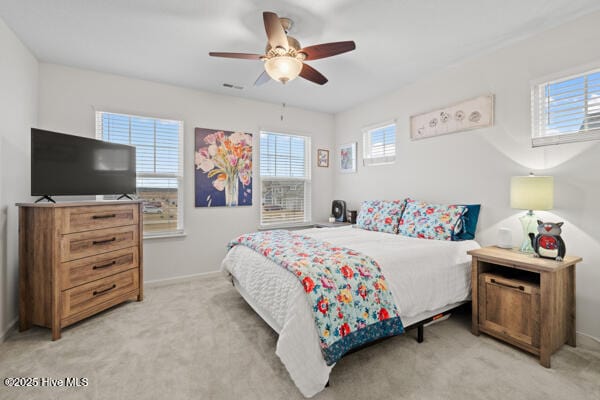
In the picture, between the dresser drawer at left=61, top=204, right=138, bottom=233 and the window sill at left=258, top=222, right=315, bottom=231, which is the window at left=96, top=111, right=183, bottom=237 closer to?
the dresser drawer at left=61, top=204, right=138, bottom=233

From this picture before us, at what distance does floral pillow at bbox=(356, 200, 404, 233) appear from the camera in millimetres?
3168

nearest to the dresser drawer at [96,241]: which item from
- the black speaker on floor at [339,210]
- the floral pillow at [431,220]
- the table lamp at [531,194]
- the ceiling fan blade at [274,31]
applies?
the ceiling fan blade at [274,31]

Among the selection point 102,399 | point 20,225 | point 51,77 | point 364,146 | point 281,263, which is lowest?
point 102,399

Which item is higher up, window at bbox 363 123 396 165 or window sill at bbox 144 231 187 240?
window at bbox 363 123 396 165

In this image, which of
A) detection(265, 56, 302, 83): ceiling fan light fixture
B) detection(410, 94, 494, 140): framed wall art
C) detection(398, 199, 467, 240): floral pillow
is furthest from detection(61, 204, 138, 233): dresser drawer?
detection(410, 94, 494, 140): framed wall art

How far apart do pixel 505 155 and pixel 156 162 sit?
390cm

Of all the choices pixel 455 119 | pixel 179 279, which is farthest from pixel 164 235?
pixel 455 119

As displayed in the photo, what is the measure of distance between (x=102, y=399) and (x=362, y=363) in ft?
5.23

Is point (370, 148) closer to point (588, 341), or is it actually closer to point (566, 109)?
point (566, 109)

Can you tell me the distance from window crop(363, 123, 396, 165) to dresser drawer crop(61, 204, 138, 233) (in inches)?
127

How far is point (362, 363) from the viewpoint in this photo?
182 cm

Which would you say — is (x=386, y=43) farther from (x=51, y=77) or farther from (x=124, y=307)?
(x=124, y=307)

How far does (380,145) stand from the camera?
394 cm

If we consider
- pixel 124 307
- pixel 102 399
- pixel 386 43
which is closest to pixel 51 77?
pixel 124 307
